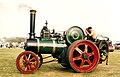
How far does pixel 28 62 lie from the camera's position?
11188 mm

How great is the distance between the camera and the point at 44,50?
39.1 ft

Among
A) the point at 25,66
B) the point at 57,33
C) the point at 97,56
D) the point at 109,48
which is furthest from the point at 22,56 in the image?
the point at 109,48

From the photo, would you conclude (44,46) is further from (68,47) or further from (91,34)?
(91,34)

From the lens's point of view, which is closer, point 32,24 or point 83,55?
point 83,55

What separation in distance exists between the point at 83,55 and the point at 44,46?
5.55 ft

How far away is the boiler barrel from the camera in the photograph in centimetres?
1172

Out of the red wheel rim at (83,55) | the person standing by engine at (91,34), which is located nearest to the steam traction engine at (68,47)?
the red wheel rim at (83,55)

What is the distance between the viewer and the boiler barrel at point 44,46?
11720 mm

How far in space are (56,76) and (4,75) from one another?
1950 mm

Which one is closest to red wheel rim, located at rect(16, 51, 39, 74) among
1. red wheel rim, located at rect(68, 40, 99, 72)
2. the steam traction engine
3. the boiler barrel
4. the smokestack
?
the steam traction engine

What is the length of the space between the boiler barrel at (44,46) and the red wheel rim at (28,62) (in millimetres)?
562

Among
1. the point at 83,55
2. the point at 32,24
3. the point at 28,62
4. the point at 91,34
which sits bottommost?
the point at 28,62

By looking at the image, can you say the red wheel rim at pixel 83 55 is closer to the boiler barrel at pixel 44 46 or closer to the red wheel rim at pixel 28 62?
the boiler barrel at pixel 44 46

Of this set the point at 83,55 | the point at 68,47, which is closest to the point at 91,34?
the point at 83,55
